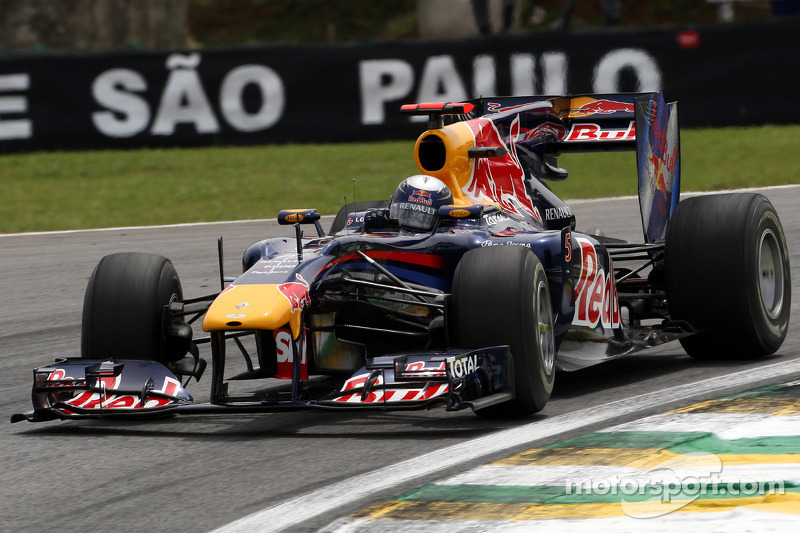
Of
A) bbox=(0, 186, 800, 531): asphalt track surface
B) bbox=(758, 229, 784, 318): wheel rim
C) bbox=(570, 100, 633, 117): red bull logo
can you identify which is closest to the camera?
bbox=(0, 186, 800, 531): asphalt track surface

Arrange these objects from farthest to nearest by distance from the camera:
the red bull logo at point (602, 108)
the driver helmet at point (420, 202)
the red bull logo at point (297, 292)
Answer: the red bull logo at point (602, 108), the driver helmet at point (420, 202), the red bull logo at point (297, 292)

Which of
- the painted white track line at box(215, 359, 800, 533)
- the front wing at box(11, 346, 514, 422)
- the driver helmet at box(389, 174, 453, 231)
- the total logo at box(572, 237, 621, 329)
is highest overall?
the driver helmet at box(389, 174, 453, 231)

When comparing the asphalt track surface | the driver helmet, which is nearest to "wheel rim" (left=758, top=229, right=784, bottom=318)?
the asphalt track surface

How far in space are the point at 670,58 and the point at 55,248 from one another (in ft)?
30.0

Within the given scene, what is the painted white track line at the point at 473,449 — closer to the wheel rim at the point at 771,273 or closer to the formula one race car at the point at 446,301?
the formula one race car at the point at 446,301

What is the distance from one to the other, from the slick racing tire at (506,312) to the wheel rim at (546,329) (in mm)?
106

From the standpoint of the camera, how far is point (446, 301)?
5992mm

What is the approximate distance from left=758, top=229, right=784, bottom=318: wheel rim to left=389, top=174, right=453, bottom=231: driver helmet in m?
1.93

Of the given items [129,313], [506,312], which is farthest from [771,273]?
[129,313]

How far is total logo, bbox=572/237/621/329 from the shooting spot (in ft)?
22.3

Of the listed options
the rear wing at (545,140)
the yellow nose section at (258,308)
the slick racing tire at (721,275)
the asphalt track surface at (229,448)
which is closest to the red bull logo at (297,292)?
the yellow nose section at (258,308)

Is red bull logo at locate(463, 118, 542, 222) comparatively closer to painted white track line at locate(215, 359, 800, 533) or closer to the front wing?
painted white track line at locate(215, 359, 800, 533)

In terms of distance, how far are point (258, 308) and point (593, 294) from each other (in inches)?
76.3

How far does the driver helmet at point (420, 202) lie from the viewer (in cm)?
673
